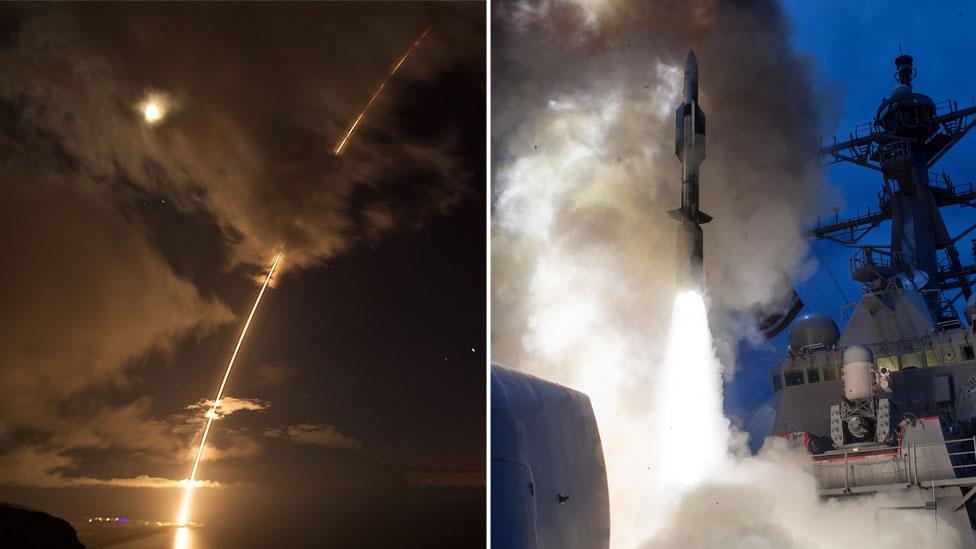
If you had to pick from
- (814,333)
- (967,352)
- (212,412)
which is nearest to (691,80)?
(814,333)

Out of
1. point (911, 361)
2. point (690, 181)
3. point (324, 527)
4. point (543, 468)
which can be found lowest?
point (324, 527)

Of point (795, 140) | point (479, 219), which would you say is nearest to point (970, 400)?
point (795, 140)

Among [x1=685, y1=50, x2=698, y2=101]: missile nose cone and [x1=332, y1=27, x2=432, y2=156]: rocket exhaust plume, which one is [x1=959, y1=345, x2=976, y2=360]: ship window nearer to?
[x1=685, y1=50, x2=698, y2=101]: missile nose cone

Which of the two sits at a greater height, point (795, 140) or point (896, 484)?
point (795, 140)

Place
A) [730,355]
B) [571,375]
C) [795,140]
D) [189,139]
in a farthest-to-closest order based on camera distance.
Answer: [730,355] < [795,140] < [571,375] < [189,139]

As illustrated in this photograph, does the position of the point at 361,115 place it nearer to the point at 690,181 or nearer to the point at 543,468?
the point at 543,468

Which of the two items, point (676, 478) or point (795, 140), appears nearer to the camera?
point (676, 478)

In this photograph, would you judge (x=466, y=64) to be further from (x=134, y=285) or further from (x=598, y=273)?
(x=598, y=273)

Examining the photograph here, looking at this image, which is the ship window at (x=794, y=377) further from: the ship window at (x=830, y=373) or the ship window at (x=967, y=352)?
the ship window at (x=967, y=352)
